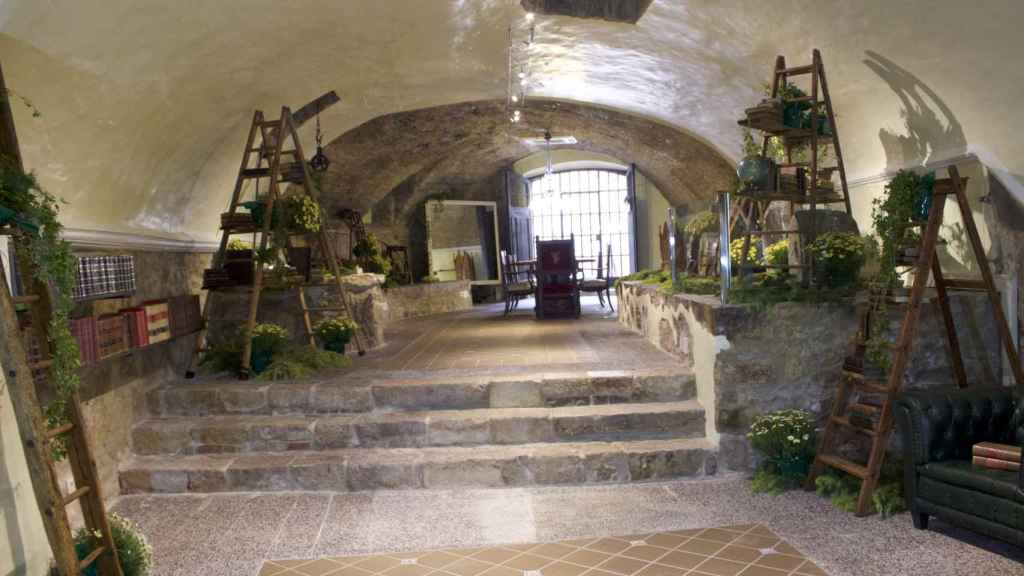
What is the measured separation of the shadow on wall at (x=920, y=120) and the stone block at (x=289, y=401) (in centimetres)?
432

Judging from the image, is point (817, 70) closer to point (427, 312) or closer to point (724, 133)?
point (724, 133)

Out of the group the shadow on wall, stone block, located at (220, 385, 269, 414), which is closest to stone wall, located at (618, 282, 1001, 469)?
the shadow on wall

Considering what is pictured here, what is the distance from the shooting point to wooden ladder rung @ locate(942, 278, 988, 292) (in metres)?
3.82

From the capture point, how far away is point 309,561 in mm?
3332

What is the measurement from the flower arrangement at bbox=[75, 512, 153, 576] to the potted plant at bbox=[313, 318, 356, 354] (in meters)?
3.10

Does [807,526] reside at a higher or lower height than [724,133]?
lower

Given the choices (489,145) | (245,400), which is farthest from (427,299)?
(245,400)

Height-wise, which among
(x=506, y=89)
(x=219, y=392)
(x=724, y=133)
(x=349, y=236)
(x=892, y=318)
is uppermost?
(x=506, y=89)

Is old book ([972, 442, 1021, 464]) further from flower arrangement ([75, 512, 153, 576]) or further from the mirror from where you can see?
the mirror

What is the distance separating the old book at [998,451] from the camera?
305 centimetres

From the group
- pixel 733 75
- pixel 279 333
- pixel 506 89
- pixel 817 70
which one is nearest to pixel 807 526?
pixel 817 70

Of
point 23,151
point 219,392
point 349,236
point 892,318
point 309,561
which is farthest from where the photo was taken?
point 349,236

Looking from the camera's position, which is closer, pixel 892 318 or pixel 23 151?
pixel 23 151

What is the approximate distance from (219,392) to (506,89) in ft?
14.4
